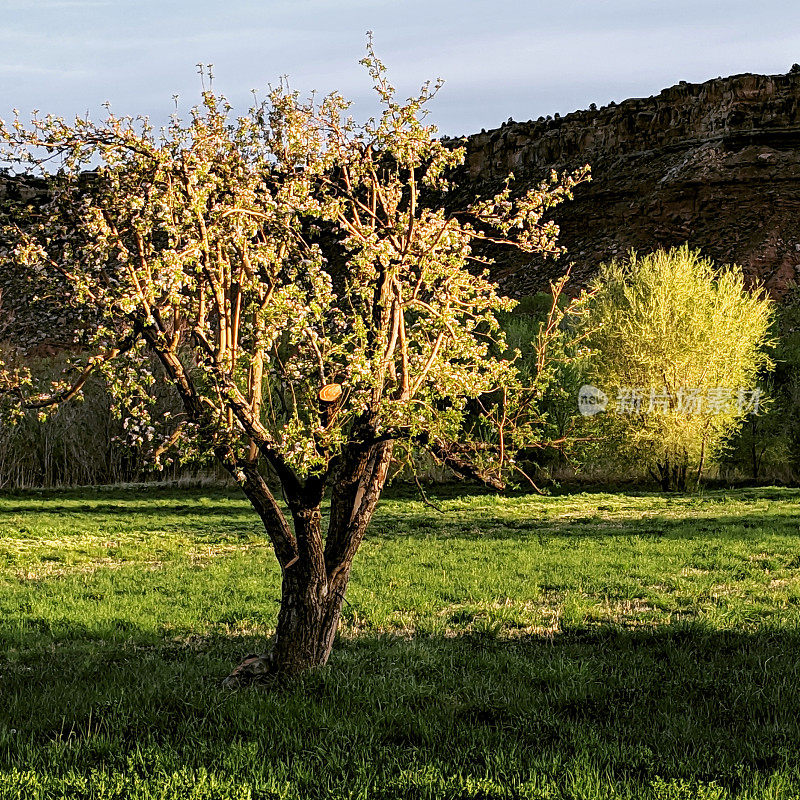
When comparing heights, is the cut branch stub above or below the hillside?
below

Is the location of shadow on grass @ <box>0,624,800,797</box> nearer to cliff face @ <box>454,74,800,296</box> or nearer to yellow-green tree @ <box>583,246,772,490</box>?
yellow-green tree @ <box>583,246,772,490</box>

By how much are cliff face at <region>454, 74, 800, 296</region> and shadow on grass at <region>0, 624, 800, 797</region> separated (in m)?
50.4

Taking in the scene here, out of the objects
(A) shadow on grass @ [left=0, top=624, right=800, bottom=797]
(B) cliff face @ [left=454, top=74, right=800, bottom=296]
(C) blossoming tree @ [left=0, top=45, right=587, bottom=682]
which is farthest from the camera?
(B) cliff face @ [left=454, top=74, right=800, bottom=296]

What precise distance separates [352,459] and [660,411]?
20.2 metres

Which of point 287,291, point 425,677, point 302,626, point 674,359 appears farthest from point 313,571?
point 674,359

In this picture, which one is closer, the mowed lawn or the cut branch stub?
the mowed lawn

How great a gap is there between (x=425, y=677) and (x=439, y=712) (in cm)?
88

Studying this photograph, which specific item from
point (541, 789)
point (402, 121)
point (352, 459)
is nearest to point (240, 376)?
point (352, 459)

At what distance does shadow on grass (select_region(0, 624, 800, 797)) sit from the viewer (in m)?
4.63

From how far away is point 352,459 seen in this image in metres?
6.24

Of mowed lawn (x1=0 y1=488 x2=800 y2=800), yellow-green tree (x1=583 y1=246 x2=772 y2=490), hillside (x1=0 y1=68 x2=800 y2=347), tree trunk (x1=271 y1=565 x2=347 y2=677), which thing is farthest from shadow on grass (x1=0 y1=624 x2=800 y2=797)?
hillside (x1=0 y1=68 x2=800 y2=347)

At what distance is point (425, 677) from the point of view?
6.32 metres

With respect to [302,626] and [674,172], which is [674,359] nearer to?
[302,626]

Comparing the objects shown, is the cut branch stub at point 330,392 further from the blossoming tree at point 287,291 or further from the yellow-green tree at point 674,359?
the yellow-green tree at point 674,359
